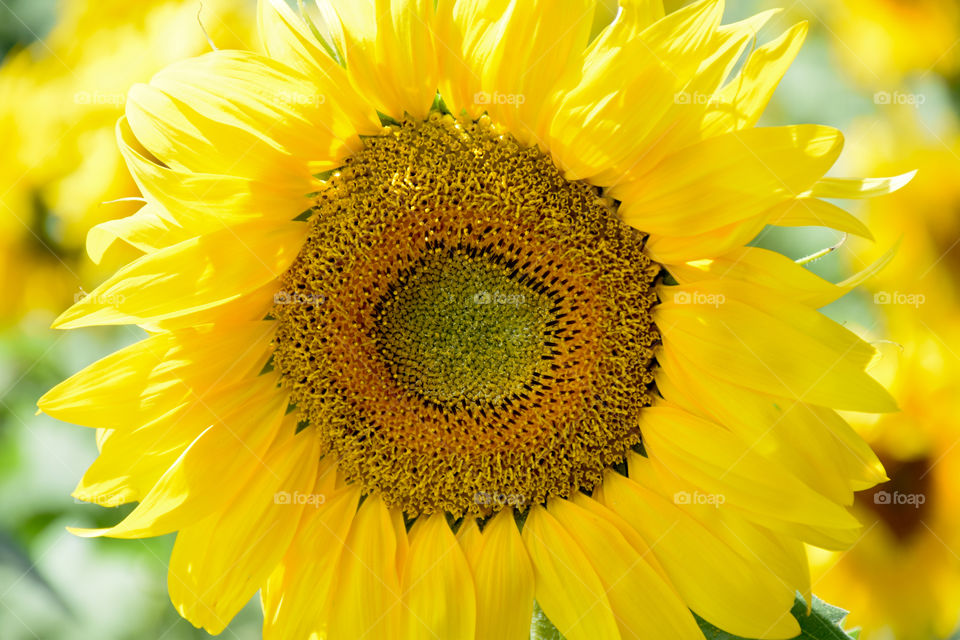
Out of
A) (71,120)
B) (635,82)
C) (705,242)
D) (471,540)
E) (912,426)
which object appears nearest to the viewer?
(635,82)

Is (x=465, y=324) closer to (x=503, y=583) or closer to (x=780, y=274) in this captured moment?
(x=503, y=583)

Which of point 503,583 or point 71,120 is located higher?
point 71,120

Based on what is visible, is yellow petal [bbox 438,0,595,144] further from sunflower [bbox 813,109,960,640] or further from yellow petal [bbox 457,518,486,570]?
sunflower [bbox 813,109,960,640]

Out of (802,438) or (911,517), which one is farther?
(911,517)

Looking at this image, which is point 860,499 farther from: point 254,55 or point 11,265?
point 11,265

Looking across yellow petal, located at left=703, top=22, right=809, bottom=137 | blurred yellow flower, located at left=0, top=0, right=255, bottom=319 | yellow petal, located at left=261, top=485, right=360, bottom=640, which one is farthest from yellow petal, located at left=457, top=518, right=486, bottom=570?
blurred yellow flower, located at left=0, top=0, right=255, bottom=319

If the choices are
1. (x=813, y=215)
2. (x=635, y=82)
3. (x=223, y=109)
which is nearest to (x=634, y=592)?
(x=813, y=215)

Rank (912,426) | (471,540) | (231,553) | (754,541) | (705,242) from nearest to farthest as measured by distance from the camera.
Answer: (705,242) → (754,541) → (231,553) → (471,540) → (912,426)

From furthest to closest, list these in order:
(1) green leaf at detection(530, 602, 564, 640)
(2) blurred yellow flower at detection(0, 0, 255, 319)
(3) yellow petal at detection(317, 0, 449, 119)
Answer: (2) blurred yellow flower at detection(0, 0, 255, 319), (1) green leaf at detection(530, 602, 564, 640), (3) yellow petal at detection(317, 0, 449, 119)
